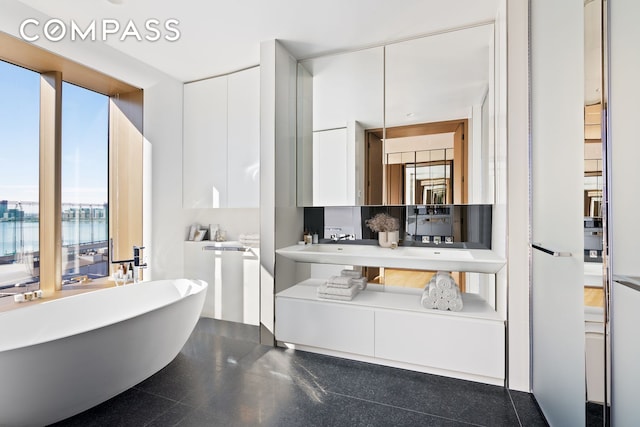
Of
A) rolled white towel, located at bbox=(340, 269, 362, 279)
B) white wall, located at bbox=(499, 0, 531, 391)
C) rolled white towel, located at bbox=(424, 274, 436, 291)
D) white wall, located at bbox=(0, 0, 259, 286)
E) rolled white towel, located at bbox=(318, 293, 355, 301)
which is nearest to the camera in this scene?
white wall, located at bbox=(499, 0, 531, 391)

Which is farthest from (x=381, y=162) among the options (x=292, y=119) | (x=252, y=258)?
(x=252, y=258)

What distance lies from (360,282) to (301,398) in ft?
3.64

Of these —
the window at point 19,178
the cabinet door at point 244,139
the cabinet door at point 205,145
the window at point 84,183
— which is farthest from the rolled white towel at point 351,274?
the window at point 19,178

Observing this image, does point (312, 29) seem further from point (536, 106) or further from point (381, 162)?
point (536, 106)

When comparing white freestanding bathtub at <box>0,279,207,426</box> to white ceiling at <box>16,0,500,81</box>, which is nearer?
white freestanding bathtub at <box>0,279,207,426</box>

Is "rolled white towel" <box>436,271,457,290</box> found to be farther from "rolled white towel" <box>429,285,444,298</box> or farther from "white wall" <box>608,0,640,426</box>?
"white wall" <box>608,0,640,426</box>

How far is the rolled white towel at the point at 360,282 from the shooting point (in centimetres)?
282

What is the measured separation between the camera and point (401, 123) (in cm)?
275

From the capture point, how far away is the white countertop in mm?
2225

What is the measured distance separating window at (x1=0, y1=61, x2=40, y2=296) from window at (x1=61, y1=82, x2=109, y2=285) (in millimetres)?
222

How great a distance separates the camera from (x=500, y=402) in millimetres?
1954

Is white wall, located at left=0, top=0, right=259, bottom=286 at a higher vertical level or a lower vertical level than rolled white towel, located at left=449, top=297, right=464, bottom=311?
higher

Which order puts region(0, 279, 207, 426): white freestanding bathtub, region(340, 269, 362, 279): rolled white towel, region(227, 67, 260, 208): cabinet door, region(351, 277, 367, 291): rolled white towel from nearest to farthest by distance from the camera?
region(0, 279, 207, 426): white freestanding bathtub
region(351, 277, 367, 291): rolled white towel
region(340, 269, 362, 279): rolled white towel
region(227, 67, 260, 208): cabinet door

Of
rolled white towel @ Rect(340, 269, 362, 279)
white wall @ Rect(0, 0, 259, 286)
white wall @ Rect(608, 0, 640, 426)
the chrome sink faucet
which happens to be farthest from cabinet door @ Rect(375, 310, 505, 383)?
white wall @ Rect(0, 0, 259, 286)
